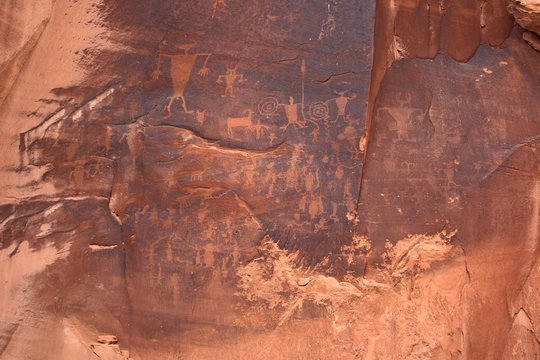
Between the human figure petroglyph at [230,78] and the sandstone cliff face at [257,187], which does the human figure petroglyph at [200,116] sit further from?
the human figure petroglyph at [230,78]

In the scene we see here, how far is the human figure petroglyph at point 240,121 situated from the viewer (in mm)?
2373

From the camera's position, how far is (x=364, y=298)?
7.62 ft

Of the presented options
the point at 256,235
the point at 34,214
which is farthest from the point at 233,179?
the point at 34,214

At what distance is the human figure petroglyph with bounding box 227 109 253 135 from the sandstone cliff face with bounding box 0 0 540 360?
1cm

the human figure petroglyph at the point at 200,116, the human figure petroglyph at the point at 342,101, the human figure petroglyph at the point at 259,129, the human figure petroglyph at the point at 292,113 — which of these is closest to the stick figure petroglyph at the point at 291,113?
the human figure petroglyph at the point at 292,113

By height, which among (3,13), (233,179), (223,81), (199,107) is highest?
(3,13)

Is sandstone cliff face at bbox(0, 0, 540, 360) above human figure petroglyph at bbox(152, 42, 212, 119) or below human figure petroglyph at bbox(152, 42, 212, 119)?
below

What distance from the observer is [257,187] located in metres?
2.34

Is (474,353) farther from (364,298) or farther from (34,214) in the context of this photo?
(34,214)

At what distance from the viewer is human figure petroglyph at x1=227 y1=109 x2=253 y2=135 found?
7.79ft

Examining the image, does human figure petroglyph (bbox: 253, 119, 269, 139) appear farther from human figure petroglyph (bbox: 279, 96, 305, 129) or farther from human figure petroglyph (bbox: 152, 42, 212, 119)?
human figure petroglyph (bbox: 152, 42, 212, 119)

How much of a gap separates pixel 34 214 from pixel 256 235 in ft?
4.81

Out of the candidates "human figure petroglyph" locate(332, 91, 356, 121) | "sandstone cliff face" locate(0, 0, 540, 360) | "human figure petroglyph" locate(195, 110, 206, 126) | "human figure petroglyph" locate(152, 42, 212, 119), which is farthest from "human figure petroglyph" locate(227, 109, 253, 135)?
"human figure petroglyph" locate(332, 91, 356, 121)

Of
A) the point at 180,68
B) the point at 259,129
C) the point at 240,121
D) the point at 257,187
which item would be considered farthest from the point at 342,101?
the point at 180,68
